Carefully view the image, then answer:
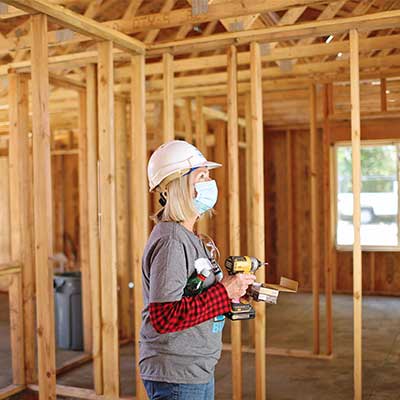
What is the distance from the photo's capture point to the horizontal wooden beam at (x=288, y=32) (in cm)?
368

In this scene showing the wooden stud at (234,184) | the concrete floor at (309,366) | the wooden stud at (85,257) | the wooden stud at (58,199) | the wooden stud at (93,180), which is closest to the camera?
the wooden stud at (234,184)

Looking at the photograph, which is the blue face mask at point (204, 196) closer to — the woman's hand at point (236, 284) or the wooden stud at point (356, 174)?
the woman's hand at point (236, 284)

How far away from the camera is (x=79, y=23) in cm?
362

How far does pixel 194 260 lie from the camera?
1836 millimetres

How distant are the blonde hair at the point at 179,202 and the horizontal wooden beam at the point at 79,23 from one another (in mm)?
1825

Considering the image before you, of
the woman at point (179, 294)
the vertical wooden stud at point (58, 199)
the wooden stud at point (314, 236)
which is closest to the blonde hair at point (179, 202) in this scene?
the woman at point (179, 294)

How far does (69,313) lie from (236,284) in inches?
173

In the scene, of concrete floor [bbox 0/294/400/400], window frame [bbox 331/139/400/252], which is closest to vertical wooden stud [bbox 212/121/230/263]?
concrete floor [bbox 0/294/400/400]

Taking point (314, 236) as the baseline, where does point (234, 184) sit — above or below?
above

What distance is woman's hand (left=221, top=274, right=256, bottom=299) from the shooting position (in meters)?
1.85

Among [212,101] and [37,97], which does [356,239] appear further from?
[212,101]

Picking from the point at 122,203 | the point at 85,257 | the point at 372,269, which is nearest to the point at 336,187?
the point at 372,269

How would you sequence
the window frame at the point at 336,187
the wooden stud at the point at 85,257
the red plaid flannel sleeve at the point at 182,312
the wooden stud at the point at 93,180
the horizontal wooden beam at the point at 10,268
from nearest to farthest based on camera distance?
the red plaid flannel sleeve at the point at 182,312 → the horizontal wooden beam at the point at 10,268 → the wooden stud at the point at 93,180 → the wooden stud at the point at 85,257 → the window frame at the point at 336,187

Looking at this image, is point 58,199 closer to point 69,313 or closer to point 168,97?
point 69,313
